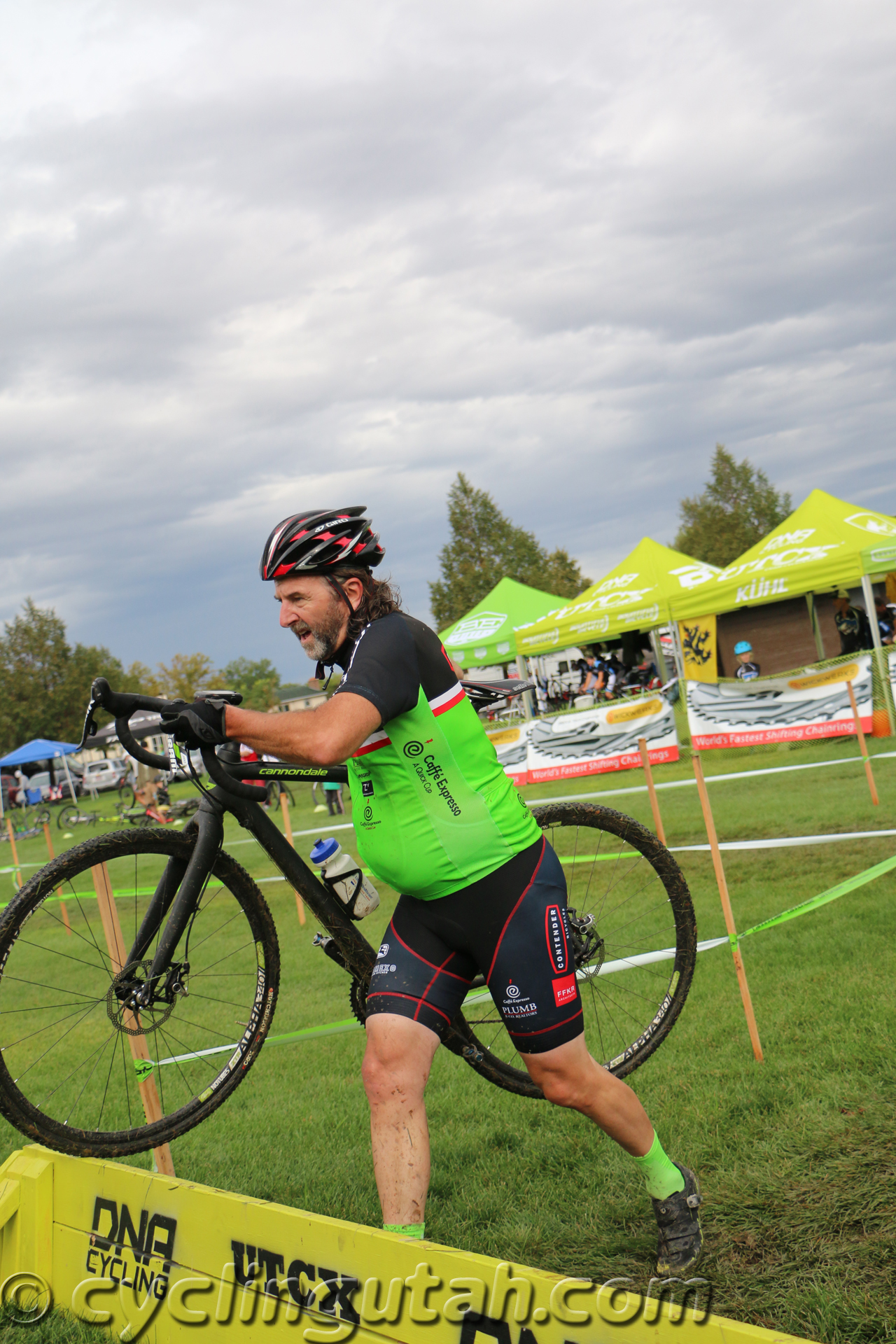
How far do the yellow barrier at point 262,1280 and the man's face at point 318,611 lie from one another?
150 centimetres

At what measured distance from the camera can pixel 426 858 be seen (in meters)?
2.65

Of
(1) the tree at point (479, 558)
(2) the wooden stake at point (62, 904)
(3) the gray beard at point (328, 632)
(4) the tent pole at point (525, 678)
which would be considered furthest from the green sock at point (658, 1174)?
(1) the tree at point (479, 558)

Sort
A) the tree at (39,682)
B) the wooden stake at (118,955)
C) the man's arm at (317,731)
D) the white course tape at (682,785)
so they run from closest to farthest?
the man's arm at (317,731), the wooden stake at (118,955), the white course tape at (682,785), the tree at (39,682)

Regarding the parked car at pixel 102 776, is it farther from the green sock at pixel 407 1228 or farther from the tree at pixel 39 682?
the green sock at pixel 407 1228

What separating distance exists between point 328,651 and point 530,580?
221 ft

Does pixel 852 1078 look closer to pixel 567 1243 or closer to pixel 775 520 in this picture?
pixel 567 1243

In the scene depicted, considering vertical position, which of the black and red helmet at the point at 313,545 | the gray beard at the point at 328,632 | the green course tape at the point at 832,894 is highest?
the black and red helmet at the point at 313,545

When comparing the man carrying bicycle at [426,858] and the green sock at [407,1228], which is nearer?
the green sock at [407,1228]

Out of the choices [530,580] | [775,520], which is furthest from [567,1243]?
[775,520]

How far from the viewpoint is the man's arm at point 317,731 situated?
2344 millimetres

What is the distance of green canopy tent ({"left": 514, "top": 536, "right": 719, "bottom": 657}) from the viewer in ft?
74.0

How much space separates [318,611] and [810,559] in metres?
17.5

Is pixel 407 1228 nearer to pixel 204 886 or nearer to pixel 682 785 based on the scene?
pixel 204 886

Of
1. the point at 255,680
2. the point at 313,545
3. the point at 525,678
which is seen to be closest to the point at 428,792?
the point at 313,545
